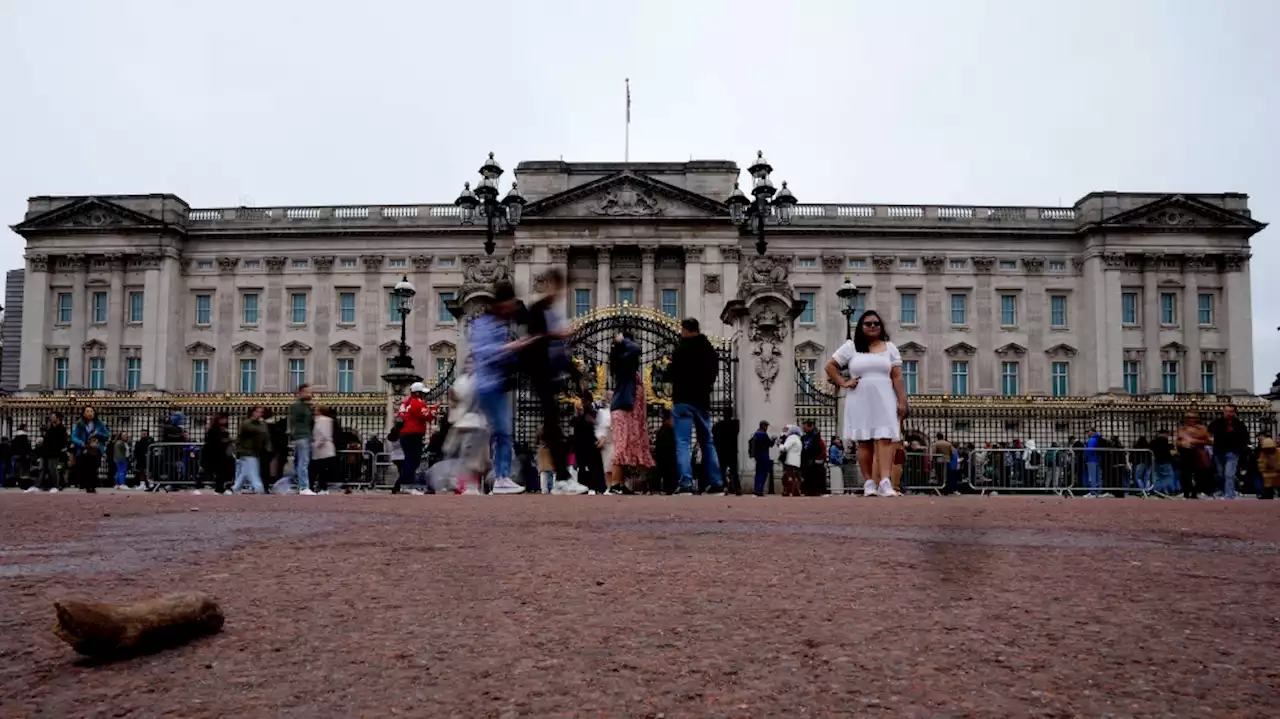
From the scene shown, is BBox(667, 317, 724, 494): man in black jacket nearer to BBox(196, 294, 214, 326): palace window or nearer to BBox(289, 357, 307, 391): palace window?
BBox(289, 357, 307, 391): palace window

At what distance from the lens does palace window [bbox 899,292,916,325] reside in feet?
184

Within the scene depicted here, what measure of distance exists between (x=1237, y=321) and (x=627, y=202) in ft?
104

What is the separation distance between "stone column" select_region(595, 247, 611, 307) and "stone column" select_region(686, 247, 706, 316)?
194cm

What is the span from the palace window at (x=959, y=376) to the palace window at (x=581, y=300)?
1920 centimetres

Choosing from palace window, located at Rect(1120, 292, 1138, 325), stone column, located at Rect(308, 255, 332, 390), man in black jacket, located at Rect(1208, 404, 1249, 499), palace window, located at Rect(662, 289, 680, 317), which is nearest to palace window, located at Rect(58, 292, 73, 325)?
stone column, located at Rect(308, 255, 332, 390)

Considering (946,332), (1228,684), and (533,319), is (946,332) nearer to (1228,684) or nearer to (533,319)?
(533,319)

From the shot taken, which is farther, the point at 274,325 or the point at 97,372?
the point at 274,325

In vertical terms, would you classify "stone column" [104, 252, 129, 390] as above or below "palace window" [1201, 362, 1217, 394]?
above

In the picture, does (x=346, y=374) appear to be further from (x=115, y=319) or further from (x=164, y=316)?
(x=115, y=319)

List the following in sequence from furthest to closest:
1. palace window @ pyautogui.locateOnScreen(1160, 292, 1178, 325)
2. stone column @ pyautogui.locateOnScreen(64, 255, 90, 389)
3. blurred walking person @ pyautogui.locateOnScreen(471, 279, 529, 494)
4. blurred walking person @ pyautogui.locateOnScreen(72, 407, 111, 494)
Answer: stone column @ pyautogui.locateOnScreen(64, 255, 90, 389) → palace window @ pyautogui.locateOnScreen(1160, 292, 1178, 325) → blurred walking person @ pyautogui.locateOnScreen(72, 407, 111, 494) → blurred walking person @ pyautogui.locateOnScreen(471, 279, 529, 494)

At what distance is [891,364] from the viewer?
1053 centimetres

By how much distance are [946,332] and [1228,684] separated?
55154mm

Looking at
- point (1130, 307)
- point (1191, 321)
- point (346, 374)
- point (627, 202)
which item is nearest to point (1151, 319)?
point (1130, 307)

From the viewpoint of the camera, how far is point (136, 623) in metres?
3.05
